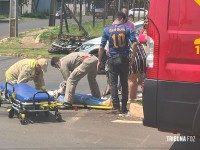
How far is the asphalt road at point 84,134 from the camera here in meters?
6.11

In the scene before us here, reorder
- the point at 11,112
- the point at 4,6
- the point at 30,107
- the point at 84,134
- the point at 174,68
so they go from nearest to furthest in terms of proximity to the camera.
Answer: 1. the point at 174,68
2. the point at 84,134
3. the point at 30,107
4. the point at 11,112
5. the point at 4,6

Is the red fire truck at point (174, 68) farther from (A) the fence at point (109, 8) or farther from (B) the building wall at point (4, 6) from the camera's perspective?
(B) the building wall at point (4, 6)

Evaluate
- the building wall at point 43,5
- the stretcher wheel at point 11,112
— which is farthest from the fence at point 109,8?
the building wall at point 43,5

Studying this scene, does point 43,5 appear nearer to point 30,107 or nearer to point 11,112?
point 11,112

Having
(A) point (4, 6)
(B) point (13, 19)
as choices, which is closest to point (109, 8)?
(B) point (13, 19)

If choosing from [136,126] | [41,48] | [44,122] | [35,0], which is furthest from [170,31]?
[35,0]

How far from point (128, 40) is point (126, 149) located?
8.13 ft

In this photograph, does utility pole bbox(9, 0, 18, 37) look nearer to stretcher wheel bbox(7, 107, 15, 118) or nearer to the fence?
the fence

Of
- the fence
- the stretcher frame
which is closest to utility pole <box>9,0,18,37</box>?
the fence

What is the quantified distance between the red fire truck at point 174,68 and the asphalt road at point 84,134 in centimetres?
138

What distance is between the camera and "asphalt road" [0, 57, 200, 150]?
6105 millimetres

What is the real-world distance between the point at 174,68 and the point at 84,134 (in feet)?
8.01

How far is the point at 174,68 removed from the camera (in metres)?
4.70

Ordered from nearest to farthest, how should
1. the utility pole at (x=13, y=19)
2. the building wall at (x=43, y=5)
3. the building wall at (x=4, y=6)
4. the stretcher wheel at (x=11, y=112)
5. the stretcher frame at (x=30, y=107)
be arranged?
the stretcher frame at (x=30, y=107)
the stretcher wheel at (x=11, y=112)
the utility pole at (x=13, y=19)
the building wall at (x=4, y=6)
the building wall at (x=43, y=5)
